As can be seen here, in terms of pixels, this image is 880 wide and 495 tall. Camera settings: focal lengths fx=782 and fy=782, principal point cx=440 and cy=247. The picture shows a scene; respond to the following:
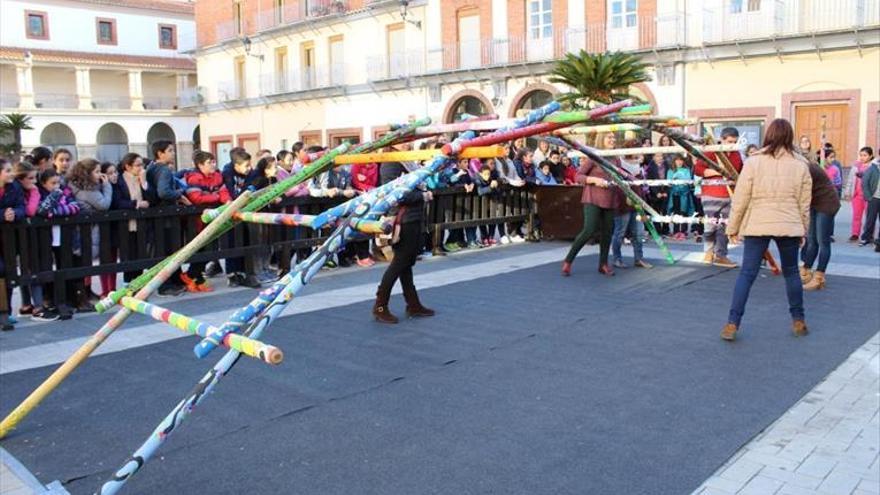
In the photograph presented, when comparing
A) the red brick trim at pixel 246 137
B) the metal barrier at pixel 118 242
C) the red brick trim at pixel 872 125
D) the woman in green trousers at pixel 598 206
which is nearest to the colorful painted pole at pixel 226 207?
the metal barrier at pixel 118 242

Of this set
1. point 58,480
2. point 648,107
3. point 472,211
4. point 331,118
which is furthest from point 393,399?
point 331,118

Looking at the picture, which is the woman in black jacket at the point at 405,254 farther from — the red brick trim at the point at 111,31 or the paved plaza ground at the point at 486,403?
the red brick trim at the point at 111,31

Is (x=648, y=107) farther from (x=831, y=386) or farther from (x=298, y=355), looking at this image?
(x=298, y=355)

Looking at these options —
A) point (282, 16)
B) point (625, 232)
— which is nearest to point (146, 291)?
point (625, 232)

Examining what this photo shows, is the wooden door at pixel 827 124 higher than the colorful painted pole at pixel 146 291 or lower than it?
higher

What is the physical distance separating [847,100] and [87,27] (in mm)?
44366

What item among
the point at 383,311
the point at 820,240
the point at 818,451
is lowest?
the point at 818,451

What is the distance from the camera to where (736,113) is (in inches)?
917

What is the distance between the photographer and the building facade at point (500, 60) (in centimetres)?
2156

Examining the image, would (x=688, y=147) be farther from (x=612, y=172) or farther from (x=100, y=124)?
(x=100, y=124)

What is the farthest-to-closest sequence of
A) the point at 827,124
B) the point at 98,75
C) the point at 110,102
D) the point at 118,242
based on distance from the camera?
the point at 98,75 → the point at 110,102 → the point at 827,124 → the point at 118,242

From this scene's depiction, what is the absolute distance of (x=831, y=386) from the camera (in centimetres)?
546

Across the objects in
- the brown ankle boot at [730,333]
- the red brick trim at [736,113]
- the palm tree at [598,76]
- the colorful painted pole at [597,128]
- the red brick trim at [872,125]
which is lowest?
the brown ankle boot at [730,333]

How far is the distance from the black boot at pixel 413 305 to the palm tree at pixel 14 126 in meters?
39.4
